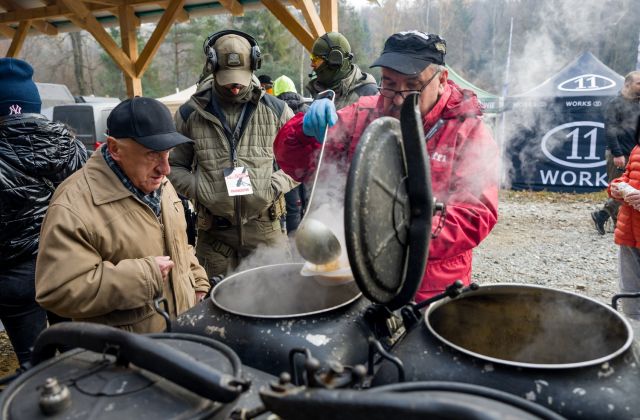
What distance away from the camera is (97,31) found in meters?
9.32

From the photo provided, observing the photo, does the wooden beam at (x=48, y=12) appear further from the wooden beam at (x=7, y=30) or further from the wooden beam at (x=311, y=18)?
the wooden beam at (x=311, y=18)

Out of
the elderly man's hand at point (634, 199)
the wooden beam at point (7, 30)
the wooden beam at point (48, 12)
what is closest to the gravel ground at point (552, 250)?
the elderly man's hand at point (634, 199)

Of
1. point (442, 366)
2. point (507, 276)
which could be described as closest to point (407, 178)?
point (442, 366)

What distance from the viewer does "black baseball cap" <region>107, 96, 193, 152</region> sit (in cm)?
199

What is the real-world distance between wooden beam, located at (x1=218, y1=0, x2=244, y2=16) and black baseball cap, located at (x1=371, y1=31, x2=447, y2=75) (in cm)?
718

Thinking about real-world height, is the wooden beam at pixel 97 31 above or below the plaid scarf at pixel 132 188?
above

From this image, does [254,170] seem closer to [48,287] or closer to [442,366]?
[48,287]

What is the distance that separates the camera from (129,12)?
31.0 ft

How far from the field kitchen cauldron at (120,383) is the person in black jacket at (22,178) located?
1.95 m

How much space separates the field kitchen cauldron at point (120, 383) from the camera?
987 mm

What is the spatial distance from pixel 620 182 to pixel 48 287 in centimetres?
375

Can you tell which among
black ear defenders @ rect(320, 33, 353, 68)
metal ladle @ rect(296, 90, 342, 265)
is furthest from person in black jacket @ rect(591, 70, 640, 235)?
metal ladle @ rect(296, 90, 342, 265)

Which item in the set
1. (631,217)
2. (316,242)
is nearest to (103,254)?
(316,242)

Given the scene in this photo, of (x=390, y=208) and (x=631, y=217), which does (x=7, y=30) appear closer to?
(x=631, y=217)
